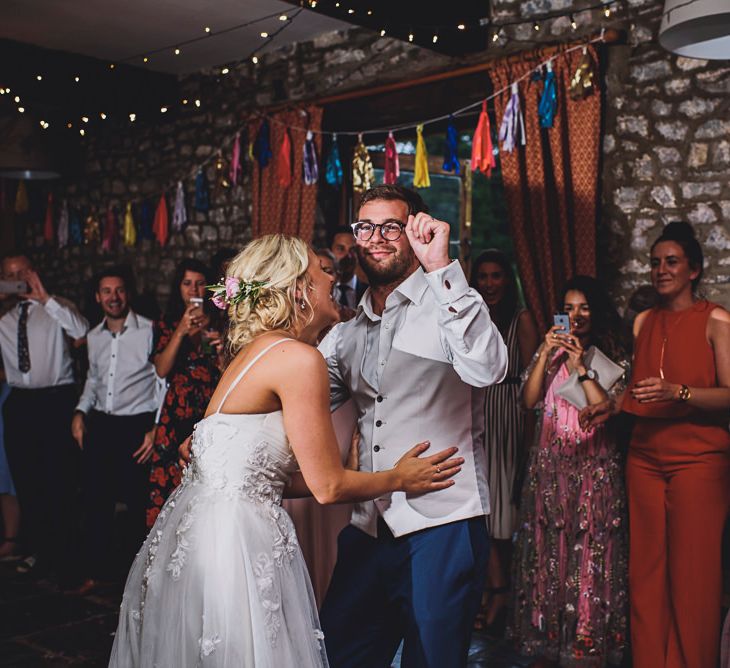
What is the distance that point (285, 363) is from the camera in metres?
1.98

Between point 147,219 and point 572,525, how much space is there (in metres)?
4.69

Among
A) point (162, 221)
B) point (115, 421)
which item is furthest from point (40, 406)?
point (162, 221)

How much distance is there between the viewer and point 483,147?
4.54m

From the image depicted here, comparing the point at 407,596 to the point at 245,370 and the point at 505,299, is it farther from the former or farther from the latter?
the point at 505,299

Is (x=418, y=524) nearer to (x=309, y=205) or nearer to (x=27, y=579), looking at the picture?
(x=27, y=579)

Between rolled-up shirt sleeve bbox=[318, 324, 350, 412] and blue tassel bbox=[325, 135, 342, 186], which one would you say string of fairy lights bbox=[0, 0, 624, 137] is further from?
rolled-up shirt sleeve bbox=[318, 324, 350, 412]

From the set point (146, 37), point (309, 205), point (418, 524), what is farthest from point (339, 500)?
point (146, 37)

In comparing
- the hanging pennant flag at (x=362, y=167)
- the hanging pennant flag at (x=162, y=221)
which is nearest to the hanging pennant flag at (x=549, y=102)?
the hanging pennant flag at (x=362, y=167)

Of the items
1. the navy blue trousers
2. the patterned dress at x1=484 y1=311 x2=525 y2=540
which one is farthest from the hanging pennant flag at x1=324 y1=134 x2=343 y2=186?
the navy blue trousers

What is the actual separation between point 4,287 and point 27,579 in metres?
1.64

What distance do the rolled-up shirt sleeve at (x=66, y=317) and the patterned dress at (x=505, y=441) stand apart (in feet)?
8.25

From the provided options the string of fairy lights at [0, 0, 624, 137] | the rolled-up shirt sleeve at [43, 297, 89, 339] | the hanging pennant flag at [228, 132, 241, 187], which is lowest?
the rolled-up shirt sleeve at [43, 297, 89, 339]

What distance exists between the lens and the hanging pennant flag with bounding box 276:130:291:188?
233 inches

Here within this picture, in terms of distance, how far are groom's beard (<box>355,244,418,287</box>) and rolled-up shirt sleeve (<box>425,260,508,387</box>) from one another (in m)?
0.24
